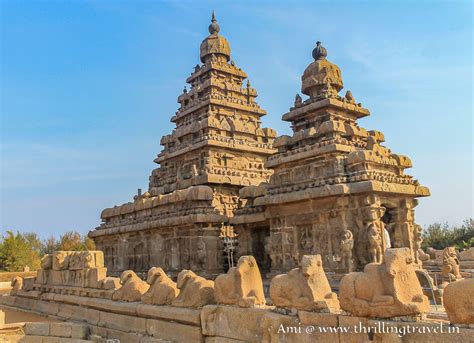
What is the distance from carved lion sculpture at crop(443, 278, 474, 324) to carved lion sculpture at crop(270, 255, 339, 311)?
5.50 feet

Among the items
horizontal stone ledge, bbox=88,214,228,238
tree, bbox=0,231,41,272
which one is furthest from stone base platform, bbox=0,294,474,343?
tree, bbox=0,231,41,272

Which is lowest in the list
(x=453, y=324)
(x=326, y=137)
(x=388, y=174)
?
(x=453, y=324)

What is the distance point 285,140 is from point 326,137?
1.52 metres

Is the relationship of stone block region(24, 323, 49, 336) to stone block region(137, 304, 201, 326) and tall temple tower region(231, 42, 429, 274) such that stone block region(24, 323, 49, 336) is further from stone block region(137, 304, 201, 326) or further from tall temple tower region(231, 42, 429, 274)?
tall temple tower region(231, 42, 429, 274)

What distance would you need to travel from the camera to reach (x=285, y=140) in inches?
573

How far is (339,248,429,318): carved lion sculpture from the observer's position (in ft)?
16.7

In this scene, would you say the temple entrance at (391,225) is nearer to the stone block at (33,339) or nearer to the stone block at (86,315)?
the stone block at (86,315)

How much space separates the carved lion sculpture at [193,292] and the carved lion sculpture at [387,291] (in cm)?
300

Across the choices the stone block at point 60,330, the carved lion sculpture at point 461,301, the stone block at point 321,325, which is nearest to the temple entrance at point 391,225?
the stone block at point 321,325

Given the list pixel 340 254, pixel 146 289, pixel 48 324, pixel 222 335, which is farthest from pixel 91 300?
pixel 340 254

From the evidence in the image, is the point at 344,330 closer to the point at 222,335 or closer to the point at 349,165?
the point at 222,335

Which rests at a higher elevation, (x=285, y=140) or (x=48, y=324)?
(x=285, y=140)

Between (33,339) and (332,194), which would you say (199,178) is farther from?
(33,339)

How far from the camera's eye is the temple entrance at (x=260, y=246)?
1580 centimetres
